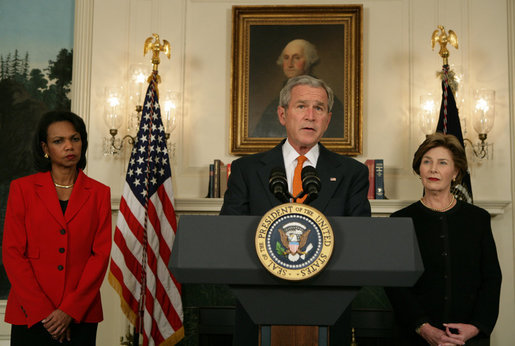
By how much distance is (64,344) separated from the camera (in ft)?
8.68

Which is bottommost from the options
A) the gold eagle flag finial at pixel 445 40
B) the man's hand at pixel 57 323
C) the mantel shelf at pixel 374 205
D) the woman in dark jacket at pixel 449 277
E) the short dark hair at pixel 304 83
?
the man's hand at pixel 57 323

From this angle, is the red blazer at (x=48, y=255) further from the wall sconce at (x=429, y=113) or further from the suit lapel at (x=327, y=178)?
the wall sconce at (x=429, y=113)

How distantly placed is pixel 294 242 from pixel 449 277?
4.81 ft

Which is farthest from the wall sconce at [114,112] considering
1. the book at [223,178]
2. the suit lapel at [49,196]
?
the suit lapel at [49,196]

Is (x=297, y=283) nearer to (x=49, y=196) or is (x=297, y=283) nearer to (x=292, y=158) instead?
(x=292, y=158)

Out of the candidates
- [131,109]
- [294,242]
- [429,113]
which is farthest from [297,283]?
[131,109]

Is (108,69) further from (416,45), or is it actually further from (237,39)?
(416,45)

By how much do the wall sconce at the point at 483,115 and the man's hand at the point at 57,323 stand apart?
3.54m

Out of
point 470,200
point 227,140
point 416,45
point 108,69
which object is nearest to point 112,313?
point 227,140

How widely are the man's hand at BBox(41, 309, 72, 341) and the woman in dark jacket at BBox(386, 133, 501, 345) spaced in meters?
1.65

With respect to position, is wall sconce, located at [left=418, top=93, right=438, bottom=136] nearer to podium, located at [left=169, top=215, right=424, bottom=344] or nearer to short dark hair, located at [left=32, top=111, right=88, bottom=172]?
short dark hair, located at [left=32, top=111, right=88, bottom=172]

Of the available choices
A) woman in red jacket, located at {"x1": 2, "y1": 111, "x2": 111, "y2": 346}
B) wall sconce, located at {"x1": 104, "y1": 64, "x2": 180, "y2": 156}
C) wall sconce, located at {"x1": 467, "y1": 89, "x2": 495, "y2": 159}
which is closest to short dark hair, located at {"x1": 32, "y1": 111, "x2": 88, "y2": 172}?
woman in red jacket, located at {"x1": 2, "y1": 111, "x2": 111, "y2": 346}

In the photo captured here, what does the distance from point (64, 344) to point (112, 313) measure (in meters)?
2.01

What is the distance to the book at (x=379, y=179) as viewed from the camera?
14.4 feet
